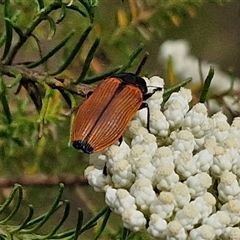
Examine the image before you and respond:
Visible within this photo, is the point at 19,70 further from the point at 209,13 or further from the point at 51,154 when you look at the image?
the point at 209,13

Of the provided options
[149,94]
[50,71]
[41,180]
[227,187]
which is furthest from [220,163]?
[41,180]

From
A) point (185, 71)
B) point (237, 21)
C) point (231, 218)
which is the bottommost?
point (237, 21)

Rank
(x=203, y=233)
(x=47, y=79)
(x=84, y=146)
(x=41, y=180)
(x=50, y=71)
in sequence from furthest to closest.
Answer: (x=41, y=180) < (x=50, y=71) < (x=47, y=79) < (x=84, y=146) < (x=203, y=233)

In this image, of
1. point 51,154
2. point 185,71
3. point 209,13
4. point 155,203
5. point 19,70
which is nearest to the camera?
point 155,203

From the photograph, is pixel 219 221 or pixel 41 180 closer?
pixel 219 221

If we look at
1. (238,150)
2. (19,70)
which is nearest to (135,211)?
(238,150)

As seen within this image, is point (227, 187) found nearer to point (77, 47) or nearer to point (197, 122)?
point (197, 122)
